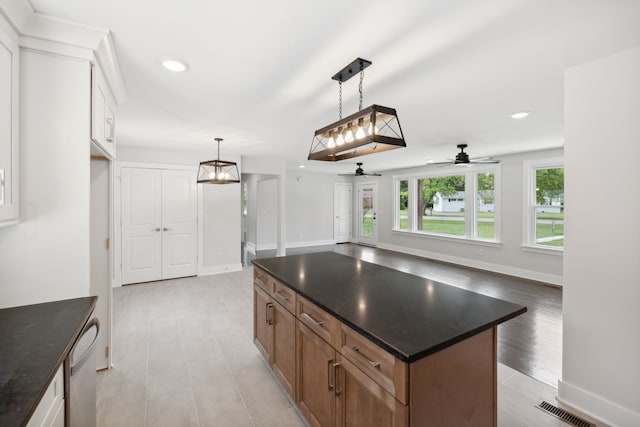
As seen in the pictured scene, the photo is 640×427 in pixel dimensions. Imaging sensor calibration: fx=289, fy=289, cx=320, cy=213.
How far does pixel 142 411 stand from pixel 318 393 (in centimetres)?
135

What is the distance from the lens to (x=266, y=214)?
342 inches

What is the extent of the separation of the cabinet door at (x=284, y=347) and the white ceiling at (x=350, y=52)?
180 centimetres

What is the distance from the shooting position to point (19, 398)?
2.79 ft

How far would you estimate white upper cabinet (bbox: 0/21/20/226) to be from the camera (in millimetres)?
1348

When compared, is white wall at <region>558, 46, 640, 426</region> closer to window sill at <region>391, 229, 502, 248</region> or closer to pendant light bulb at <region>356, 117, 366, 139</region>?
pendant light bulb at <region>356, 117, 366, 139</region>

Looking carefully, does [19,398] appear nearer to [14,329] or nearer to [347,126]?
[14,329]

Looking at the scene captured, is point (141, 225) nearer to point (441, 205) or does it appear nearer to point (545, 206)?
point (441, 205)

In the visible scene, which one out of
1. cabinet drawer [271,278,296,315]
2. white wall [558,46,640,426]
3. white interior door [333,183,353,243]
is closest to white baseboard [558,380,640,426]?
white wall [558,46,640,426]

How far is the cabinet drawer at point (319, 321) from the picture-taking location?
4.97ft

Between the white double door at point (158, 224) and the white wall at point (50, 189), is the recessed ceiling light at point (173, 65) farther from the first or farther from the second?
the white double door at point (158, 224)

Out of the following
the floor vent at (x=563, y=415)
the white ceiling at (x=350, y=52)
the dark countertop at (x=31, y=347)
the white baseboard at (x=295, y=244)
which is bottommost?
the floor vent at (x=563, y=415)

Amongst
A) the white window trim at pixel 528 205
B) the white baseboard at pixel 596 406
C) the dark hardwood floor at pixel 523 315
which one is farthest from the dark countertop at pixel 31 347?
the white window trim at pixel 528 205

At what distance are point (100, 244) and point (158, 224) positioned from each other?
3.02 meters

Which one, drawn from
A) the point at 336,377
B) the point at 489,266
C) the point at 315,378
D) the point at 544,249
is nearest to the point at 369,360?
the point at 336,377
